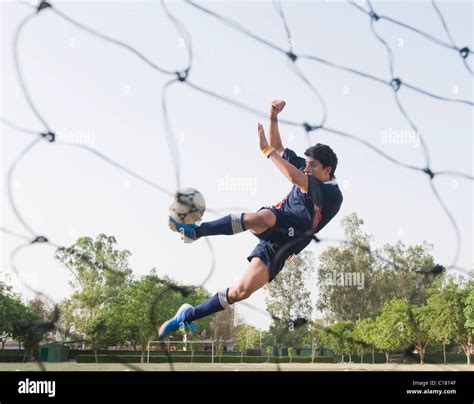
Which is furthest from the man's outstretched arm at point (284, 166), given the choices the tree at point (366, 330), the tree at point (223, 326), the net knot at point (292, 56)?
the tree at point (366, 330)

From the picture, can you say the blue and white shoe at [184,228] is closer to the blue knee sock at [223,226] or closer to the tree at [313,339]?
the blue knee sock at [223,226]

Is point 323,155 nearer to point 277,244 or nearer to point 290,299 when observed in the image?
point 277,244

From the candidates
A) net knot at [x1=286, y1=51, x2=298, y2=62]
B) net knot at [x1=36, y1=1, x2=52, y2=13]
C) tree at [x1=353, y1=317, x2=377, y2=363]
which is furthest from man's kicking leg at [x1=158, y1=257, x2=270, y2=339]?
tree at [x1=353, y1=317, x2=377, y2=363]

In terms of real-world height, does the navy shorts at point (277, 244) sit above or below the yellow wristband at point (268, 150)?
A: below

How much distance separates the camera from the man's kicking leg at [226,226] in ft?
5.51

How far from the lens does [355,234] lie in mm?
5445

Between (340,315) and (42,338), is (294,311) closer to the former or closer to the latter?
(42,338)

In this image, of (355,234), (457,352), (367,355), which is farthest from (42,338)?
(457,352)

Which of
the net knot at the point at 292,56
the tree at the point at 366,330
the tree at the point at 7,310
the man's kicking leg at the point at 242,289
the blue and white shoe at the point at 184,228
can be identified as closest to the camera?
the blue and white shoe at the point at 184,228

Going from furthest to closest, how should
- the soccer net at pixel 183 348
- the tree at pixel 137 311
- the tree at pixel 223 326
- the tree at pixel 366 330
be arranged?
1. the tree at pixel 223 326
2. the tree at pixel 366 330
3. the soccer net at pixel 183 348
4. the tree at pixel 137 311

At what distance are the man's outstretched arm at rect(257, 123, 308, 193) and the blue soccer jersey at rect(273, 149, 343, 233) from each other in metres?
0.04

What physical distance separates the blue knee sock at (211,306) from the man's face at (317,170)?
0.47 m

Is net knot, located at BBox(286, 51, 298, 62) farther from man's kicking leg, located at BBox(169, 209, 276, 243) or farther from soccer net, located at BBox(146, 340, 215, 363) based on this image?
soccer net, located at BBox(146, 340, 215, 363)

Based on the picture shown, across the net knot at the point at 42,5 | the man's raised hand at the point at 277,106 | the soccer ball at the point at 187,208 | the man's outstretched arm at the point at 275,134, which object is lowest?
the soccer ball at the point at 187,208
